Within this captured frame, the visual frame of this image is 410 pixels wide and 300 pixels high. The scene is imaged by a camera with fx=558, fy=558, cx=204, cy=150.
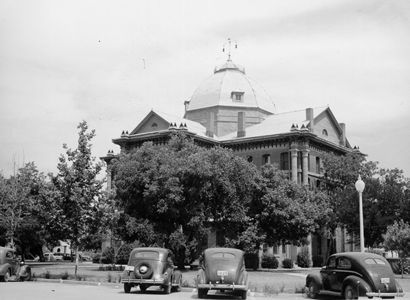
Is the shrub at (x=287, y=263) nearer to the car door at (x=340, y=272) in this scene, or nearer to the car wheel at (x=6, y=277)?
the car wheel at (x=6, y=277)

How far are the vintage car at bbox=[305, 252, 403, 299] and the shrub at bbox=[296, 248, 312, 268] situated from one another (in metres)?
39.7

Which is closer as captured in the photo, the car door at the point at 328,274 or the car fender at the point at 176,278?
the car door at the point at 328,274

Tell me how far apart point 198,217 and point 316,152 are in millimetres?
29948

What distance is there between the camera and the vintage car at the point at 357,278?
714 inches

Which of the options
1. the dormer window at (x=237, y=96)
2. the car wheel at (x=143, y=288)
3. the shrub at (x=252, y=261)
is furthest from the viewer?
the dormer window at (x=237, y=96)

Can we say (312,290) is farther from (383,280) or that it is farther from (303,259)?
(303,259)

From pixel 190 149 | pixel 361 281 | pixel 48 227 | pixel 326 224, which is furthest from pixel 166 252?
pixel 326 224

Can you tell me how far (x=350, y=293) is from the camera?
1853 centimetres

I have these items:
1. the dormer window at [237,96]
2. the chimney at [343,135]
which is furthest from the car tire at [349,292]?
the dormer window at [237,96]

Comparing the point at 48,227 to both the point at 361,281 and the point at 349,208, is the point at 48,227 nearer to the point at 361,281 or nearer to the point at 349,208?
the point at 361,281

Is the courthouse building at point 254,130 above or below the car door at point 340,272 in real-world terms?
above

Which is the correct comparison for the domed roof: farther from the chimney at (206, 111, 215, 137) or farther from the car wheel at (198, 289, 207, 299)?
the car wheel at (198, 289, 207, 299)

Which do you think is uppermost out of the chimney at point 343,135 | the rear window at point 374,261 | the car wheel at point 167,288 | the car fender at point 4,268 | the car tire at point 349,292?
the chimney at point 343,135

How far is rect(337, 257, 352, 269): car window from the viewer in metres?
19.3
